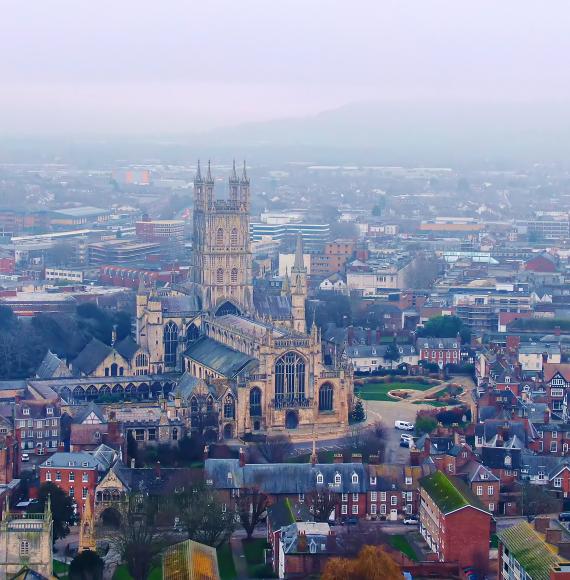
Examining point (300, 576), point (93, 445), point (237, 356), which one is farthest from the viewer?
point (237, 356)

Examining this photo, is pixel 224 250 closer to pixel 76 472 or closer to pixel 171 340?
pixel 171 340

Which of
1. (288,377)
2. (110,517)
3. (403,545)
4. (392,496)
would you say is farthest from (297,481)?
(288,377)

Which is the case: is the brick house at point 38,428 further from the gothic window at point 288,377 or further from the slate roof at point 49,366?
the slate roof at point 49,366

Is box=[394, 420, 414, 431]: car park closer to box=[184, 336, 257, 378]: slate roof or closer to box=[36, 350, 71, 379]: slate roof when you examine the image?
box=[184, 336, 257, 378]: slate roof

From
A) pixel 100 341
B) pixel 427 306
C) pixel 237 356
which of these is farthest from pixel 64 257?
pixel 237 356

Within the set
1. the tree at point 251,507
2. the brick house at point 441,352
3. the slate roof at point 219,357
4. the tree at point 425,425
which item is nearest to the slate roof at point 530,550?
the tree at point 251,507

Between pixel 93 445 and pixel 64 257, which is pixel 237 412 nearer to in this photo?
pixel 93 445
